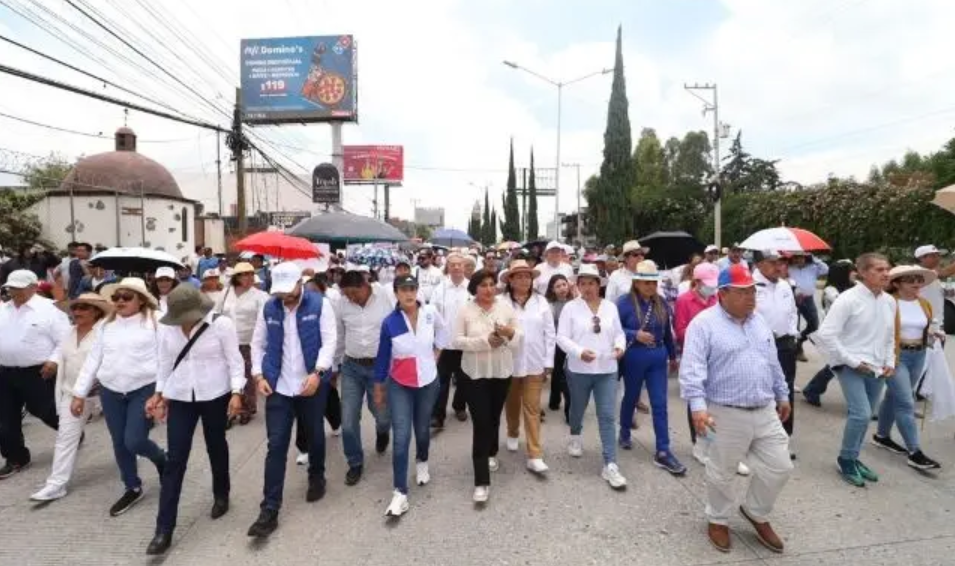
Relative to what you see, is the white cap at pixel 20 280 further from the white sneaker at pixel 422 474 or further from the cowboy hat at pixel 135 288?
the white sneaker at pixel 422 474

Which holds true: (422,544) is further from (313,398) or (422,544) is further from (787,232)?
(787,232)

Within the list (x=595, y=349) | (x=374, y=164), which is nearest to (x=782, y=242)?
(x=595, y=349)

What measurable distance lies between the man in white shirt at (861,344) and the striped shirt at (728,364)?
1.20m

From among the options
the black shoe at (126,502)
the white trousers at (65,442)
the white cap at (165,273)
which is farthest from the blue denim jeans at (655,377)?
the white cap at (165,273)

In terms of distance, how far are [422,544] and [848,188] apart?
26441 millimetres

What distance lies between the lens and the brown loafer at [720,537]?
3570 millimetres

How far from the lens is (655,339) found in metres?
4.85

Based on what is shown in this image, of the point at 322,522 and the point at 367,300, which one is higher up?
the point at 367,300

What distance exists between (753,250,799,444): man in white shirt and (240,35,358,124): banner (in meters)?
34.1

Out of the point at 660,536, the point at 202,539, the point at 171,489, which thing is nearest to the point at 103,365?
the point at 171,489

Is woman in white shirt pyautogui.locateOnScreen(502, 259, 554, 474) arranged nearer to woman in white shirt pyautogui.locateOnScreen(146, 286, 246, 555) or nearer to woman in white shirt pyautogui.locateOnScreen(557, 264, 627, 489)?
woman in white shirt pyautogui.locateOnScreen(557, 264, 627, 489)

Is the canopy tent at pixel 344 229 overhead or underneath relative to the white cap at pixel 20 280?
overhead

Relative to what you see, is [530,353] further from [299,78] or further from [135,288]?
[299,78]

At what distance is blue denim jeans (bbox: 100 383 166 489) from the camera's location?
4.14m
